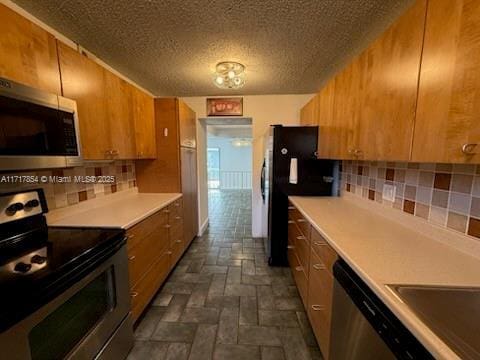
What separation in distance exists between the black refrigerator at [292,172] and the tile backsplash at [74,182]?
1800 mm

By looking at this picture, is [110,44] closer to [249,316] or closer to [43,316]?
[43,316]

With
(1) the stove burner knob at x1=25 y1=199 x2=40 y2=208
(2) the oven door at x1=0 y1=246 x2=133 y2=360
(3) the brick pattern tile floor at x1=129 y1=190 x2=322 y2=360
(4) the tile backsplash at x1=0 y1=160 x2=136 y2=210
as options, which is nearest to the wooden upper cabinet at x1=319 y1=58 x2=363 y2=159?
(3) the brick pattern tile floor at x1=129 y1=190 x2=322 y2=360

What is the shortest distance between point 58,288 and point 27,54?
1.19 m

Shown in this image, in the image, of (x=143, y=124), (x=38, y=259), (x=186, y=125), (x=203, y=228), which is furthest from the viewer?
(x=203, y=228)

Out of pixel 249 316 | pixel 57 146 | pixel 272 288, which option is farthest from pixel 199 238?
pixel 57 146

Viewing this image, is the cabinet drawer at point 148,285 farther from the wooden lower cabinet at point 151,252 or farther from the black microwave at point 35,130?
the black microwave at point 35,130

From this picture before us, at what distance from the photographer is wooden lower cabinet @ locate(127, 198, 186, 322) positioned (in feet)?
5.54

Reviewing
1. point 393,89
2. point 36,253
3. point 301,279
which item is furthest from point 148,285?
point 393,89

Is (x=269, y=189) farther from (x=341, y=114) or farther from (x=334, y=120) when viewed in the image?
(x=341, y=114)

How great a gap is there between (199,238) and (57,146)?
9.07 feet

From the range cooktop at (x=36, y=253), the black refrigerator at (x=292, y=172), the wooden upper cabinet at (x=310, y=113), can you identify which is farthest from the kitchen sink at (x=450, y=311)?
the wooden upper cabinet at (x=310, y=113)

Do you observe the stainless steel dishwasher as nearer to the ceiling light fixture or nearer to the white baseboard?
the ceiling light fixture

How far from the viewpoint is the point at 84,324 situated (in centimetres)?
118

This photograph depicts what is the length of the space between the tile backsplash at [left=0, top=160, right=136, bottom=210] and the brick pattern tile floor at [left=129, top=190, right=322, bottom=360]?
1208 millimetres
